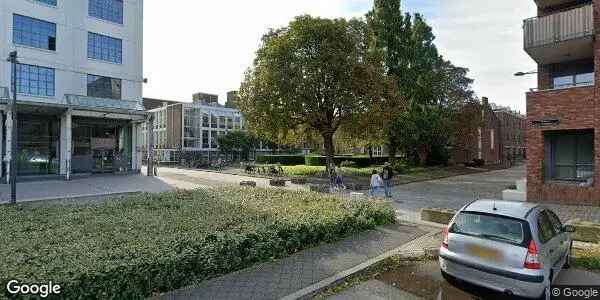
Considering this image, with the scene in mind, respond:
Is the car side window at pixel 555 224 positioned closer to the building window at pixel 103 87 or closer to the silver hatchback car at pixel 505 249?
the silver hatchback car at pixel 505 249

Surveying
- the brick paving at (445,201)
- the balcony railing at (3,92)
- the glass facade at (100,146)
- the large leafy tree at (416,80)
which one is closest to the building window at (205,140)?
the glass facade at (100,146)

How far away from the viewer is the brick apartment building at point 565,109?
14.1 metres

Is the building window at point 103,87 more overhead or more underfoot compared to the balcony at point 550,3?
more underfoot

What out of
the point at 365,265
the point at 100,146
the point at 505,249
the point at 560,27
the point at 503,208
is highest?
the point at 560,27

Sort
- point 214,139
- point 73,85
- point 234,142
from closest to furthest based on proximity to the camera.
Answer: point 73,85
point 234,142
point 214,139

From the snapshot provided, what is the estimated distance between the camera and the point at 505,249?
17.3 ft

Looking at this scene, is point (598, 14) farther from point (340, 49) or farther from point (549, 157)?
point (340, 49)

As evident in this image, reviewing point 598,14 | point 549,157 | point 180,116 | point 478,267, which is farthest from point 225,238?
point 180,116

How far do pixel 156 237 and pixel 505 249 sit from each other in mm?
5479

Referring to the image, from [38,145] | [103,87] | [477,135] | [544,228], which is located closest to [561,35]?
[544,228]

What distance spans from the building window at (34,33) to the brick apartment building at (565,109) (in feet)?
95.3

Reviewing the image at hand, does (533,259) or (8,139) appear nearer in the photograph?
(533,259)

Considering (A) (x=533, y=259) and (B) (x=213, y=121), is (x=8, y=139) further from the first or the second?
(B) (x=213, y=121)

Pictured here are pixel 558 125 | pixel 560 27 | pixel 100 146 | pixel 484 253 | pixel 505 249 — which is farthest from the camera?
pixel 100 146
